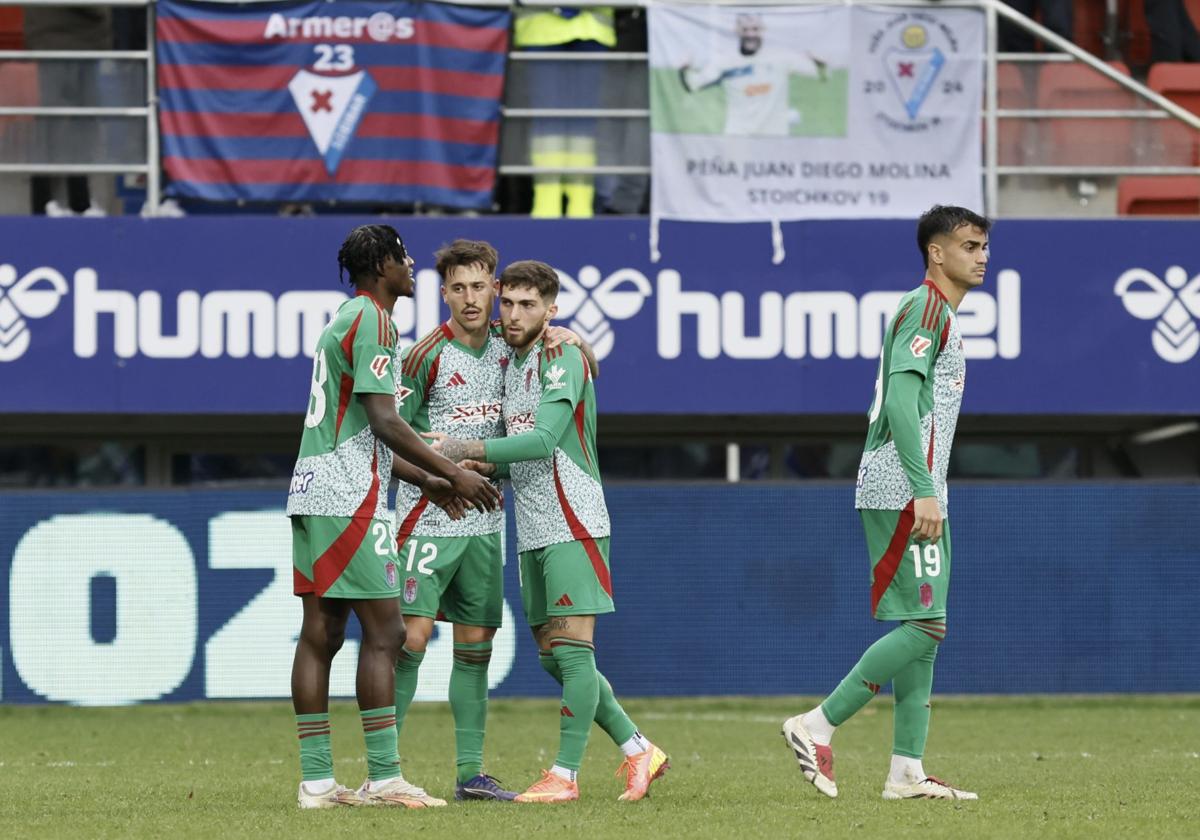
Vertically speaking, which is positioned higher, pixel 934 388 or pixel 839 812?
pixel 934 388

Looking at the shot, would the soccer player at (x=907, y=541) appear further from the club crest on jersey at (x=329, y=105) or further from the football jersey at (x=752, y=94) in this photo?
the club crest on jersey at (x=329, y=105)

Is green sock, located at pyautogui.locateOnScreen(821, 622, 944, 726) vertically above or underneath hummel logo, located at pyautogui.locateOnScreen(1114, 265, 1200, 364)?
underneath

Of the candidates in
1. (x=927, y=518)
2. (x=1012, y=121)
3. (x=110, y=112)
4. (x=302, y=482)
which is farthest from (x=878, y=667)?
(x=110, y=112)

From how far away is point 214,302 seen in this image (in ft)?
47.1

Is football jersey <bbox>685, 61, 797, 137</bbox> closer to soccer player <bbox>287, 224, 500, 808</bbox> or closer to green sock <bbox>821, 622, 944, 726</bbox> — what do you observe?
soccer player <bbox>287, 224, 500, 808</bbox>

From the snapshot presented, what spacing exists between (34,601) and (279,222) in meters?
3.14

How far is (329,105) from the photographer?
1440 cm

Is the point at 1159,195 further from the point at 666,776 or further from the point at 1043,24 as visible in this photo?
the point at 666,776

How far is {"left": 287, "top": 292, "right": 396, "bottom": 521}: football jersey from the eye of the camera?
724cm

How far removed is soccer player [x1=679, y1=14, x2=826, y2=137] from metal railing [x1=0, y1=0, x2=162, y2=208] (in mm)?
3816

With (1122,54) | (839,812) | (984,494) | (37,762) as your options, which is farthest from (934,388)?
(1122,54)

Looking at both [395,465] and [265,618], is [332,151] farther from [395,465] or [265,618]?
[395,465]

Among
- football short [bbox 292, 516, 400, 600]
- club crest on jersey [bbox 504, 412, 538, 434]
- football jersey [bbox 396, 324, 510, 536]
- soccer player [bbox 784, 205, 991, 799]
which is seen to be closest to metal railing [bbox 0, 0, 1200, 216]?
football jersey [bbox 396, 324, 510, 536]

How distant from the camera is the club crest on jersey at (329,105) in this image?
14.4 meters
